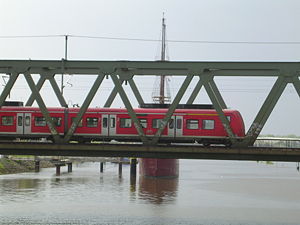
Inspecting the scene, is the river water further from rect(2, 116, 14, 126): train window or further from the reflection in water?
rect(2, 116, 14, 126): train window

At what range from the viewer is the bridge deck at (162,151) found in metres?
32.3

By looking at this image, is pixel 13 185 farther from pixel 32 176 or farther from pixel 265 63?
pixel 265 63

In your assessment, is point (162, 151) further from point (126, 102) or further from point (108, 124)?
point (108, 124)

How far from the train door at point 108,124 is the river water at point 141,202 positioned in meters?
8.62

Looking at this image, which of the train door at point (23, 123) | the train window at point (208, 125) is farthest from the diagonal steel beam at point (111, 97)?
the train window at point (208, 125)

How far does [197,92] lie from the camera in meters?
40.1

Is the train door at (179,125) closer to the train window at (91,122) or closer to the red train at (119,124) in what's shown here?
the red train at (119,124)

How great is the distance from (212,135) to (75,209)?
1992 cm

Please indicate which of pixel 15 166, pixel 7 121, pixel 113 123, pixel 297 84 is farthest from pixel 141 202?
pixel 15 166

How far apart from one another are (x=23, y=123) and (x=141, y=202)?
23.6 metres

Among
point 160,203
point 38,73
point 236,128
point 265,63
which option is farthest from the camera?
point 160,203

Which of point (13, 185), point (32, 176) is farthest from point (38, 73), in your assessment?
point (32, 176)

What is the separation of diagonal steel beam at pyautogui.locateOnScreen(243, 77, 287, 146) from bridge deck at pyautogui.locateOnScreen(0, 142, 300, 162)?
158cm

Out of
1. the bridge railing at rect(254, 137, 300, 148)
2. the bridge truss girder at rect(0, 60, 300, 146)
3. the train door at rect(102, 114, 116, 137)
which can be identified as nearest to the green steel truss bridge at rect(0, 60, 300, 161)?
the bridge truss girder at rect(0, 60, 300, 146)
